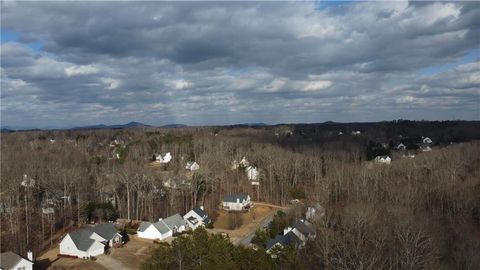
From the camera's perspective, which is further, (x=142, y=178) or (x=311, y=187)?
(x=311, y=187)

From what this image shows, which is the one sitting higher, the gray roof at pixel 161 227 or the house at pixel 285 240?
the house at pixel 285 240

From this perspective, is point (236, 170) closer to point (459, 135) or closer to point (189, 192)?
point (189, 192)

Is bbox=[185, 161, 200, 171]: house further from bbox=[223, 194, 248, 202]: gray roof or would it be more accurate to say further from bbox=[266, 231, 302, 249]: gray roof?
bbox=[266, 231, 302, 249]: gray roof

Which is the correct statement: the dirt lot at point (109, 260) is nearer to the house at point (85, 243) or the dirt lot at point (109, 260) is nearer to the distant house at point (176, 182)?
the house at point (85, 243)

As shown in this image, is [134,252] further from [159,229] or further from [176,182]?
[176,182]

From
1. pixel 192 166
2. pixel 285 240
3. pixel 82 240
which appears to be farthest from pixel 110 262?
pixel 192 166

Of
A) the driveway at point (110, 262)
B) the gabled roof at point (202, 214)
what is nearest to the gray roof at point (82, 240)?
the driveway at point (110, 262)

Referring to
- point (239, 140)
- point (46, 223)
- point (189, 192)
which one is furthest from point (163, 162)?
point (46, 223)
